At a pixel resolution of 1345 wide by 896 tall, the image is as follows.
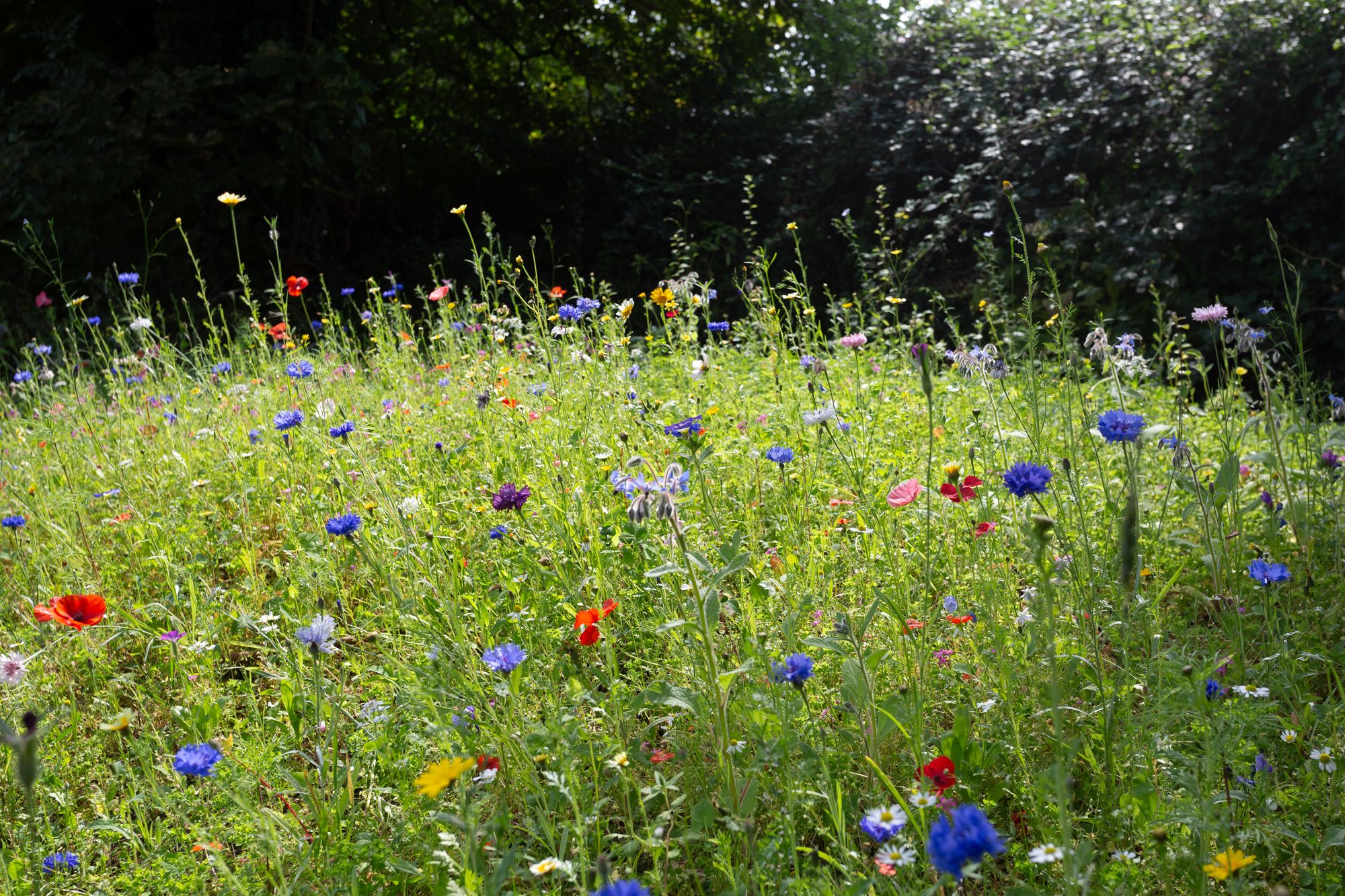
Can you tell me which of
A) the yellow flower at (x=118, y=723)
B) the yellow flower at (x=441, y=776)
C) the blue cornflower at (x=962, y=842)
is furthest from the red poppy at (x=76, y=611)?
the blue cornflower at (x=962, y=842)

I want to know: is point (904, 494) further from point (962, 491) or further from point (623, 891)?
point (623, 891)

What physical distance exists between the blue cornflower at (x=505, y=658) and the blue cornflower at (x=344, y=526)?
38 centimetres

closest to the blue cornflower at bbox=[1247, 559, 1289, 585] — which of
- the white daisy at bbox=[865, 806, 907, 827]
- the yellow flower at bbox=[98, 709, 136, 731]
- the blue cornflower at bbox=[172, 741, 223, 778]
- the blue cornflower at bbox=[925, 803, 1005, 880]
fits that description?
the white daisy at bbox=[865, 806, 907, 827]

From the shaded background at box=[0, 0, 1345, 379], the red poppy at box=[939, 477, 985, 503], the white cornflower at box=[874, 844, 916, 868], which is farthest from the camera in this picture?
the shaded background at box=[0, 0, 1345, 379]

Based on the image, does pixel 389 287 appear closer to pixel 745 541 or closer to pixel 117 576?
pixel 117 576

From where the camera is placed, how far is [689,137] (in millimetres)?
7914

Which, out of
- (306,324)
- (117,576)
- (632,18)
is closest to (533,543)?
(117,576)

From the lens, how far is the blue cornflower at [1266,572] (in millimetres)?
1653

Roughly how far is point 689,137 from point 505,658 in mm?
7115

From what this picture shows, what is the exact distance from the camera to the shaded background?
206 inches

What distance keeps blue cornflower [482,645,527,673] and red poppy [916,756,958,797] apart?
629 millimetres

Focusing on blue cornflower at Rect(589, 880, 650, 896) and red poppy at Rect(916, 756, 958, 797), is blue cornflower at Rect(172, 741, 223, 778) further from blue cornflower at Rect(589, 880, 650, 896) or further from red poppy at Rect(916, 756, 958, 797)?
red poppy at Rect(916, 756, 958, 797)

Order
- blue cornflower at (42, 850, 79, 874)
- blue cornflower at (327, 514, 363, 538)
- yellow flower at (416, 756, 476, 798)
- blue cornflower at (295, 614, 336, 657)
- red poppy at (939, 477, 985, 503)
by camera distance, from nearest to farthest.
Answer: yellow flower at (416, 756, 476, 798), blue cornflower at (295, 614, 336, 657), blue cornflower at (42, 850, 79, 874), blue cornflower at (327, 514, 363, 538), red poppy at (939, 477, 985, 503)

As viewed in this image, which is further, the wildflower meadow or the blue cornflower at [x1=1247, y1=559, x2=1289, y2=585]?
the blue cornflower at [x1=1247, y1=559, x2=1289, y2=585]
